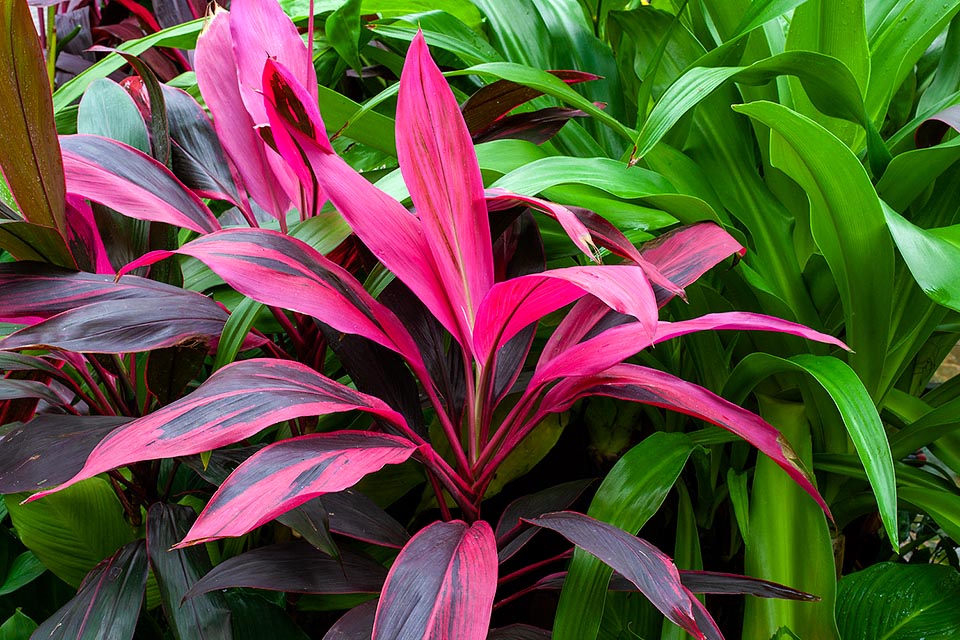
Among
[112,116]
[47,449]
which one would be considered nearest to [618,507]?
[47,449]

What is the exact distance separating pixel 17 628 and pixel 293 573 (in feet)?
0.94

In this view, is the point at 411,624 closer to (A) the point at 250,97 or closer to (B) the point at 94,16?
(A) the point at 250,97

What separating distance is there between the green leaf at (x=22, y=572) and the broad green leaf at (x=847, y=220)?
2.58 ft

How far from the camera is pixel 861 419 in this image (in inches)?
20.6

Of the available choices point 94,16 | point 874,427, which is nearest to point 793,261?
point 874,427

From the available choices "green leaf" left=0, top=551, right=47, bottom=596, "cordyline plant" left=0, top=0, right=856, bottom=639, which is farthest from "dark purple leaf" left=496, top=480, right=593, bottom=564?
"green leaf" left=0, top=551, right=47, bottom=596

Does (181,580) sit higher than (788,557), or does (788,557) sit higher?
(181,580)

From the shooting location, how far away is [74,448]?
1.65 feet

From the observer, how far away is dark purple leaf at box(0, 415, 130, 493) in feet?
1.58

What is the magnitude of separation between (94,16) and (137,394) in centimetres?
161

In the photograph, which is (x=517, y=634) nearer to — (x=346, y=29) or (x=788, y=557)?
(x=788, y=557)

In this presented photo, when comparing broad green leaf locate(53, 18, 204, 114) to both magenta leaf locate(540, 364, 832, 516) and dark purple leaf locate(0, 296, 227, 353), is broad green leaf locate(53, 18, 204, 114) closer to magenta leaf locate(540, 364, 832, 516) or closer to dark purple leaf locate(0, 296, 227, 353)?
dark purple leaf locate(0, 296, 227, 353)

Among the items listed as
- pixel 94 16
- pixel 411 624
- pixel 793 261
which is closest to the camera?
pixel 411 624

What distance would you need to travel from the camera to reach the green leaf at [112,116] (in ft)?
2.19
